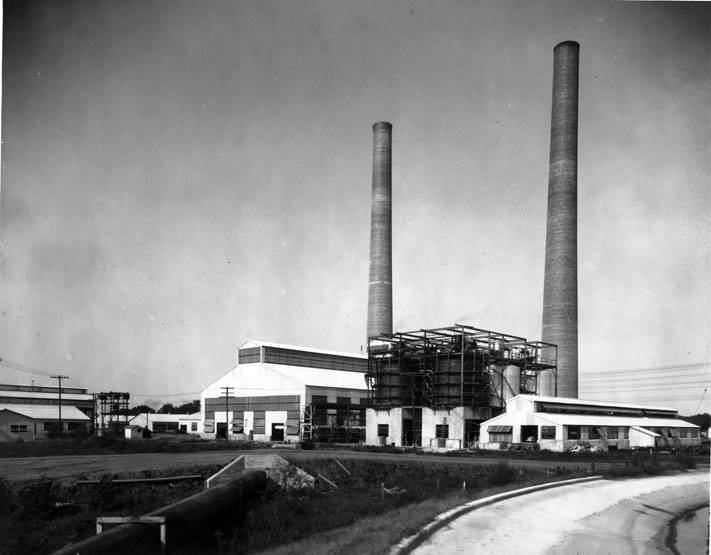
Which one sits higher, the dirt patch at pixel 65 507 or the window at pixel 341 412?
the dirt patch at pixel 65 507

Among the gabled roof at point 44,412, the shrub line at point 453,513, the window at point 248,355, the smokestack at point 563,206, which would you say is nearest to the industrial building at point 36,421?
the gabled roof at point 44,412

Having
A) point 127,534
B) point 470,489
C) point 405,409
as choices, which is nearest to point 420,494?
point 470,489

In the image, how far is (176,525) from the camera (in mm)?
11625

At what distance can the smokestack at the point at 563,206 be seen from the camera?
161 ft

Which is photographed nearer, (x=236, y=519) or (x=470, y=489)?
(x=236, y=519)

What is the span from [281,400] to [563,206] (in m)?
33.1

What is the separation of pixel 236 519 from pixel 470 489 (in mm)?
9423

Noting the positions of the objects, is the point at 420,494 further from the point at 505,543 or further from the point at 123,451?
the point at 123,451

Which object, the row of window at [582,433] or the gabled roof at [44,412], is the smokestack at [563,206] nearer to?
the row of window at [582,433]

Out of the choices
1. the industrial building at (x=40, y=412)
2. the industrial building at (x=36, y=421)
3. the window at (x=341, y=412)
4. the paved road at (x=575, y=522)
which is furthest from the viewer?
the window at (x=341, y=412)

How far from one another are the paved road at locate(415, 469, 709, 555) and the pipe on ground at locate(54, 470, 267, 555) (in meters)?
4.44

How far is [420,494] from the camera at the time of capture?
2105 cm

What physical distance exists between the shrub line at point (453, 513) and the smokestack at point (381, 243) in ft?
115

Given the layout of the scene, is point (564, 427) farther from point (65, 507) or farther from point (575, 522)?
point (65, 507)
